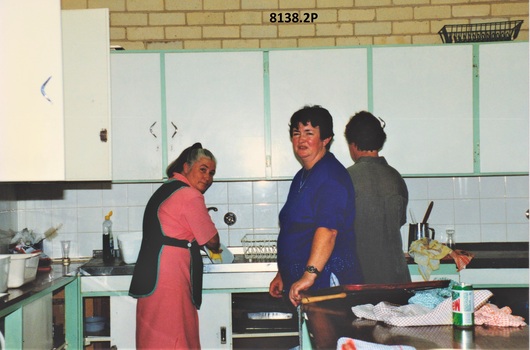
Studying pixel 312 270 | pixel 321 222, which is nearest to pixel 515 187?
pixel 321 222

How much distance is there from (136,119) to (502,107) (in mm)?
2002

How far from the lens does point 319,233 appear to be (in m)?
2.60

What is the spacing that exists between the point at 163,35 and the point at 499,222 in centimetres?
227

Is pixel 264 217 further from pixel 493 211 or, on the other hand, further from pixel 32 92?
pixel 32 92

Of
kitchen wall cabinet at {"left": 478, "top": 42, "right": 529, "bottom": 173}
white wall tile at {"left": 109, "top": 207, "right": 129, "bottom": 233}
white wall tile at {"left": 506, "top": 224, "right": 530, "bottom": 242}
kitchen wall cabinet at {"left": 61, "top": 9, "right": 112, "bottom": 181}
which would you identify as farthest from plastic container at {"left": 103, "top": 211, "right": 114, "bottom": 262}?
white wall tile at {"left": 506, "top": 224, "right": 530, "bottom": 242}

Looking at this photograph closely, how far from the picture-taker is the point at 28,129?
1869 millimetres

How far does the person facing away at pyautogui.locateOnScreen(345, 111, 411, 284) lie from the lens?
118 inches

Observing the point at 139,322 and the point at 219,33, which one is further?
the point at 219,33

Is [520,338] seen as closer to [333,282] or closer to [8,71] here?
[333,282]

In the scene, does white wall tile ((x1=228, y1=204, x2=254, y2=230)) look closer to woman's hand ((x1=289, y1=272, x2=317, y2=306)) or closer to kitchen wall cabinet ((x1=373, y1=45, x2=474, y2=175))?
kitchen wall cabinet ((x1=373, y1=45, x2=474, y2=175))

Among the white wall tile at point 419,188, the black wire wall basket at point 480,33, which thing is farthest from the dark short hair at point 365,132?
the black wire wall basket at point 480,33

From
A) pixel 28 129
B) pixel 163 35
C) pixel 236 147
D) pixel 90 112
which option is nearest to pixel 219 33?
pixel 163 35

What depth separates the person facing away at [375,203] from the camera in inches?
118

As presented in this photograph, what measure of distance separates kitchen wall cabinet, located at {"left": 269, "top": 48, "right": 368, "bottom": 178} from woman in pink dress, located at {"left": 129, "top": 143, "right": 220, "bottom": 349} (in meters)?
0.68
